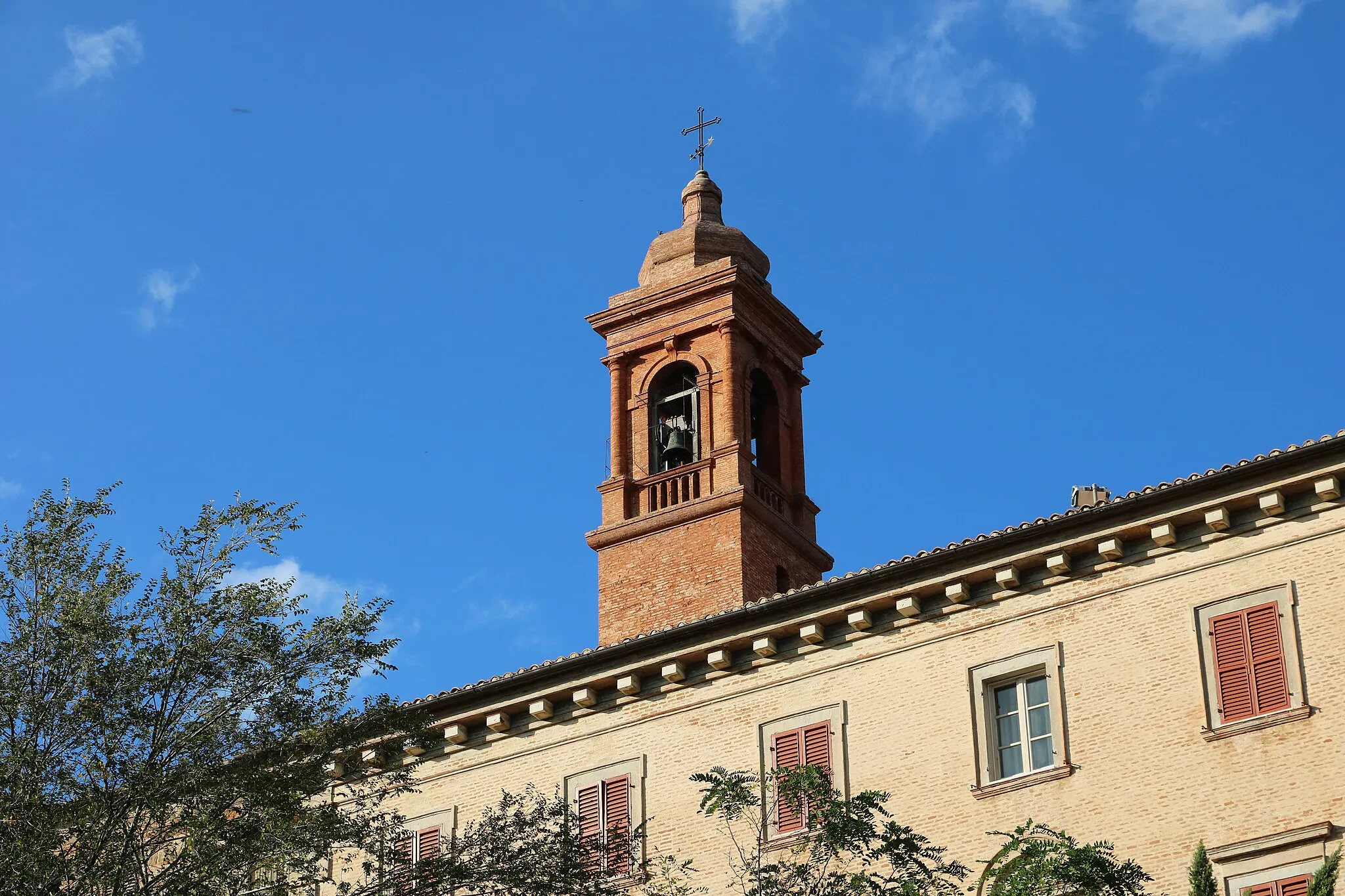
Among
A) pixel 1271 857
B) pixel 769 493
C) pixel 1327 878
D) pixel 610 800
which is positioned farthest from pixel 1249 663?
pixel 769 493

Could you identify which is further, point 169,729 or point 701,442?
point 701,442

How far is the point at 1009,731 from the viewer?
3061cm

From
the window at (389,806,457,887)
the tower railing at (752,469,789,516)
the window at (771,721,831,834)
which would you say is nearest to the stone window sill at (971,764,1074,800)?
the window at (771,721,831,834)

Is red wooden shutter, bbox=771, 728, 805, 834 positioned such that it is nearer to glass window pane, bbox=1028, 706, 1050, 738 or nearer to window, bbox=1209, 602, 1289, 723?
glass window pane, bbox=1028, 706, 1050, 738

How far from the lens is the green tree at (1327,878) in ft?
87.2

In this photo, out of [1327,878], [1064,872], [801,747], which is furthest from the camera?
[801,747]

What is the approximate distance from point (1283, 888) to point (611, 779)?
354 inches

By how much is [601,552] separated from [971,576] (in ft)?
47.1

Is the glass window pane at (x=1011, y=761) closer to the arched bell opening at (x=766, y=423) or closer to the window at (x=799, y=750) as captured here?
the window at (x=799, y=750)

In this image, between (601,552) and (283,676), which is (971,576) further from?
(601,552)

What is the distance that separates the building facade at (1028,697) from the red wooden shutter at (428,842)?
0.16ft

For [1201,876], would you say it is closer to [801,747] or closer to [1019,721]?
[1019,721]

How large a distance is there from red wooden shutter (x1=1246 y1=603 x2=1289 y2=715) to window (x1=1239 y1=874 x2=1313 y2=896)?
197cm

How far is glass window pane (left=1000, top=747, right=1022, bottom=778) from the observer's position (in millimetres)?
30266
